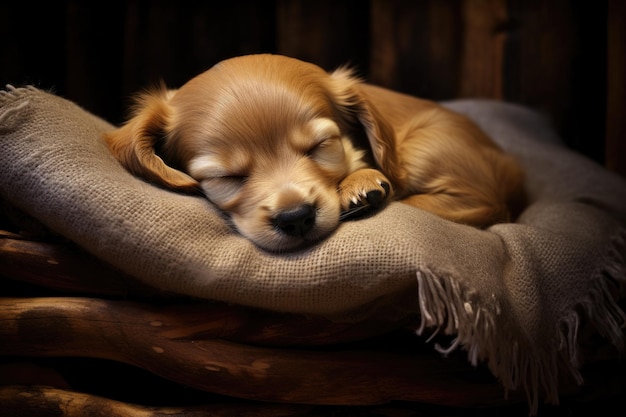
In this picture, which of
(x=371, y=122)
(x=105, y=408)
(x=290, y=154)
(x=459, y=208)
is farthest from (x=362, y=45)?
(x=105, y=408)

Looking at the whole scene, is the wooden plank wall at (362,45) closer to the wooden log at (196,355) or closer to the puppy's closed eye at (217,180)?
the puppy's closed eye at (217,180)

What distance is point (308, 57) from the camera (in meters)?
4.04

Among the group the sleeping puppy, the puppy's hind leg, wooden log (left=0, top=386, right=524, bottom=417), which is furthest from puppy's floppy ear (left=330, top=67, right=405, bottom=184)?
wooden log (left=0, top=386, right=524, bottom=417)

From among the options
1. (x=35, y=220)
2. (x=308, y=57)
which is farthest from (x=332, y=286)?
(x=308, y=57)

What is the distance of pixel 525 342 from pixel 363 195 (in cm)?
72

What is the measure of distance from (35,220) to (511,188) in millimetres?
2048

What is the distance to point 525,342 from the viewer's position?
1981 millimetres

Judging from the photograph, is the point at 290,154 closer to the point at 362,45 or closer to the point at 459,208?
the point at 459,208

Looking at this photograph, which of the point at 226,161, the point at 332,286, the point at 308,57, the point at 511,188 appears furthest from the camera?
the point at 308,57

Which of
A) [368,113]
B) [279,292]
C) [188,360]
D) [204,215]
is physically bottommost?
[188,360]

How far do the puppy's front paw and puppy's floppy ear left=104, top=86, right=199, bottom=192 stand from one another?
54 cm

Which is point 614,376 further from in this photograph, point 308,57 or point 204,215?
point 308,57

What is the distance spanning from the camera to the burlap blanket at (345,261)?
183 cm

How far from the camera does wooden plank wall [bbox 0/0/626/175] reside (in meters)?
3.76
